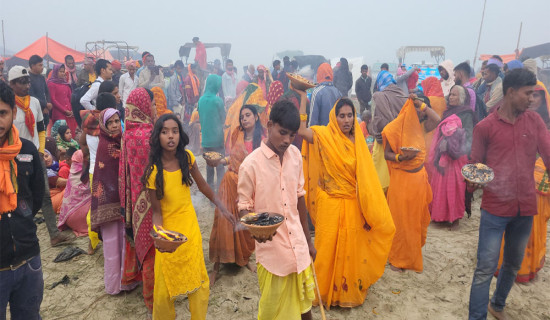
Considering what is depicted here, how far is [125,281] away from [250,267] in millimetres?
1464

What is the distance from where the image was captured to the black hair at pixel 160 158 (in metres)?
2.71

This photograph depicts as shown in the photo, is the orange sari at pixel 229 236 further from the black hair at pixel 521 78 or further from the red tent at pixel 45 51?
the red tent at pixel 45 51

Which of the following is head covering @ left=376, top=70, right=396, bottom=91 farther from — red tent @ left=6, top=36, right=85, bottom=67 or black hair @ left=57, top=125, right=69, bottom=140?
red tent @ left=6, top=36, right=85, bottom=67

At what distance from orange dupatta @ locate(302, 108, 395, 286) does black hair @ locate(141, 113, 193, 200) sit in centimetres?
139

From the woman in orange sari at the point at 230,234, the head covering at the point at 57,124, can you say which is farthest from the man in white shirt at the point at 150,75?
the woman in orange sari at the point at 230,234

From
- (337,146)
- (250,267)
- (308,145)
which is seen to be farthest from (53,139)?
(337,146)

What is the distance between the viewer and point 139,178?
2996 mm

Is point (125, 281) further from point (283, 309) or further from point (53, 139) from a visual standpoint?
point (53, 139)

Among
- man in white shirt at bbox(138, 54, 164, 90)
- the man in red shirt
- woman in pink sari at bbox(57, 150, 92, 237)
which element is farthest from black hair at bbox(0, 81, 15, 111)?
man in white shirt at bbox(138, 54, 164, 90)

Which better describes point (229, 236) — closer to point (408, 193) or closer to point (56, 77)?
point (408, 193)

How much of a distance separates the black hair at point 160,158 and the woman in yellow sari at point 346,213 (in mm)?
1255

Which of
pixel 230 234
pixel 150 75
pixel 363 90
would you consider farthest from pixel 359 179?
pixel 363 90

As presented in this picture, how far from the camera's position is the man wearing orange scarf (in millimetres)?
2217

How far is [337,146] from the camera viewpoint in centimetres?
344
